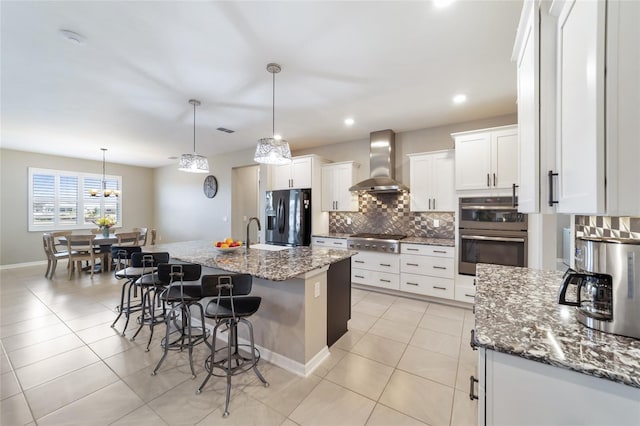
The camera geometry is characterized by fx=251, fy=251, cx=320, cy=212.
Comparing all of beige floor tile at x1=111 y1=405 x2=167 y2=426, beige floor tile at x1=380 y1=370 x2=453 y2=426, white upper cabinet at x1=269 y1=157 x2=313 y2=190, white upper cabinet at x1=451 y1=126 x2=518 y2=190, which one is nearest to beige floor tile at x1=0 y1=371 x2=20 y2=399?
beige floor tile at x1=111 y1=405 x2=167 y2=426

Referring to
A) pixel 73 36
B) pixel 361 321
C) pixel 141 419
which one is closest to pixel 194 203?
pixel 73 36

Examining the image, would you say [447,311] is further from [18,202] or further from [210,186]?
[18,202]

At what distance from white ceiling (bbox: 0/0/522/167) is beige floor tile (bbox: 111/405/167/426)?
277 cm

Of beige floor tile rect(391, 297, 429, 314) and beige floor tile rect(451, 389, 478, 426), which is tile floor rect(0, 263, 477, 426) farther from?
beige floor tile rect(391, 297, 429, 314)

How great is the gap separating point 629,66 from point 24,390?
380cm

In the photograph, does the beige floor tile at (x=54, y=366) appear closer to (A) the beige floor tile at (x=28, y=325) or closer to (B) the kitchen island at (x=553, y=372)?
(A) the beige floor tile at (x=28, y=325)

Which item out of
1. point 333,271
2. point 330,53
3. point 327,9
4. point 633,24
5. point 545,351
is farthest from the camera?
point 333,271

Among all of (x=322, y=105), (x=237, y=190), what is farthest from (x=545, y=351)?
(x=237, y=190)

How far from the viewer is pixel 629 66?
2.55 feet

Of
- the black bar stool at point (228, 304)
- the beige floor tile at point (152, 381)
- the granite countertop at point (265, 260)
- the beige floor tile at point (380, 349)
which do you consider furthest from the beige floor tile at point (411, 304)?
the beige floor tile at point (152, 381)

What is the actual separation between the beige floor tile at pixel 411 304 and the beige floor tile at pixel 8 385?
3.72 m

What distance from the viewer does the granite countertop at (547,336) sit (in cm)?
79

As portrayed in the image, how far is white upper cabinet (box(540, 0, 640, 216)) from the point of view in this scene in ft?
2.54

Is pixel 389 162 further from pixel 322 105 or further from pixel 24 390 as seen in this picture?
pixel 24 390
